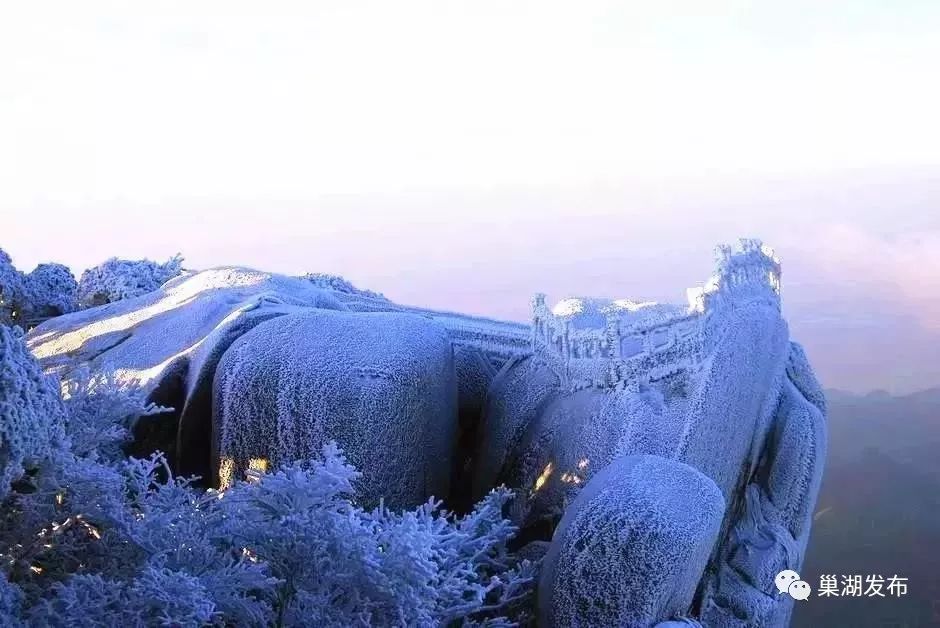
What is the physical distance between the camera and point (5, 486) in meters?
0.99

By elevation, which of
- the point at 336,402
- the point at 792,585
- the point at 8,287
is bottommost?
the point at 792,585

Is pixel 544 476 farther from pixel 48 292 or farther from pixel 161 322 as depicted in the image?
pixel 48 292

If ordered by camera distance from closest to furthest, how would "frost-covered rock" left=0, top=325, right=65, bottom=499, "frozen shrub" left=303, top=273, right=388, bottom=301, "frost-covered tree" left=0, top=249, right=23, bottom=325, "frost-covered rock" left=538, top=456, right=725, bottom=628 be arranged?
1. "frost-covered rock" left=0, top=325, right=65, bottom=499
2. "frost-covered rock" left=538, top=456, right=725, bottom=628
3. "frost-covered tree" left=0, top=249, right=23, bottom=325
4. "frozen shrub" left=303, top=273, right=388, bottom=301

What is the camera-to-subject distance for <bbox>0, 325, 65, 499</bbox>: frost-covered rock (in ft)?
3.19

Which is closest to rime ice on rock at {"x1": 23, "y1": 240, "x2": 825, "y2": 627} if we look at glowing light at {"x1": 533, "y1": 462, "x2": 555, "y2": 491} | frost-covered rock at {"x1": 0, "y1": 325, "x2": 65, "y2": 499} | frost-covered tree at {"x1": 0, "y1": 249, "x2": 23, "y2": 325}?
glowing light at {"x1": 533, "y1": 462, "x2": 555, "y2": 491}

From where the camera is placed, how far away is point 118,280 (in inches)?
86.5

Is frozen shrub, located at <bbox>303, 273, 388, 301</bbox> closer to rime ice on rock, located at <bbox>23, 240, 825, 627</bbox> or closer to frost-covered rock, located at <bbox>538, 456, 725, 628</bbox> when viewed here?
rime ice on rock, located at <bbox>23, 240, 825, 627</bbox>

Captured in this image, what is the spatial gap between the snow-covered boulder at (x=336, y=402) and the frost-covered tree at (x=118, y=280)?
773mm

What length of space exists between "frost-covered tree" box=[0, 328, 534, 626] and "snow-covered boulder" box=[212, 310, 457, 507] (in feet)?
0.83

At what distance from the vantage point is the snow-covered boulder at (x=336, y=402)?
142 cm

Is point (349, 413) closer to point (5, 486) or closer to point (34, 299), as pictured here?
point (5, 486)

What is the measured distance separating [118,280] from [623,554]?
135 centimetres

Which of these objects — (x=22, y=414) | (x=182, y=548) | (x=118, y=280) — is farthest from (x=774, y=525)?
(x=118, y=280)

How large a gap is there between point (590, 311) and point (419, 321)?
0.30 m
